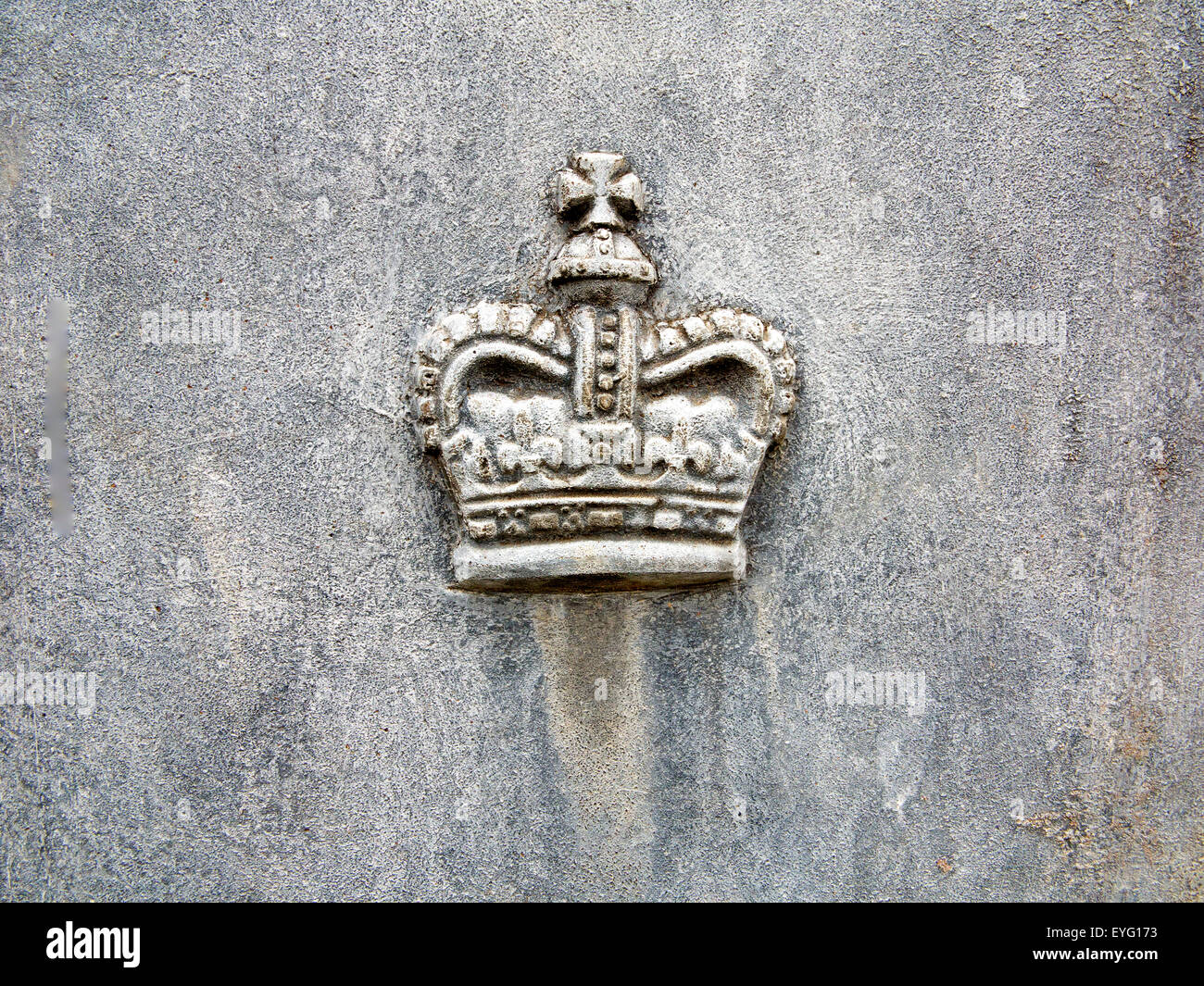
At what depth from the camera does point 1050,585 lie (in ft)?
6.70

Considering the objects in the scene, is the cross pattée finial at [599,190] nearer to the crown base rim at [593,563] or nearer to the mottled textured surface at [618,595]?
the mottled textured surface at [618,595]

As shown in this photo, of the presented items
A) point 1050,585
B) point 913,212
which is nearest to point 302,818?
point 1050,585

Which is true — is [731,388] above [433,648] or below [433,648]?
above

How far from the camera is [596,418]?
73.8 inches

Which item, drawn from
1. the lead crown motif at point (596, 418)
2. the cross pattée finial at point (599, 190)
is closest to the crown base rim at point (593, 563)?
the lead crown motif at point (596, 418)

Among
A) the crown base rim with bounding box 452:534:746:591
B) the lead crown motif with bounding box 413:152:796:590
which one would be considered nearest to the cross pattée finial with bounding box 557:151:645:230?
the lead crown motif with bounding box 413:152:796:590

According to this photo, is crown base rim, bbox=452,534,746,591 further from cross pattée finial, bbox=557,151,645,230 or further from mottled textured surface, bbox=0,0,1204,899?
cross pattée finial, bbox=557,151,645,230

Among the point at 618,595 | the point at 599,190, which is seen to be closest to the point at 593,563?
the point at 618,595

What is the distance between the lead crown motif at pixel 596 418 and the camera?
73.2 inches

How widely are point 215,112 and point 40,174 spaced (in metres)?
0.36

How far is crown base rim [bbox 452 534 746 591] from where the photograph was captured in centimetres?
187

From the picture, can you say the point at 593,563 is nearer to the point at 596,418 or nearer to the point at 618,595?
the point at 618,595
